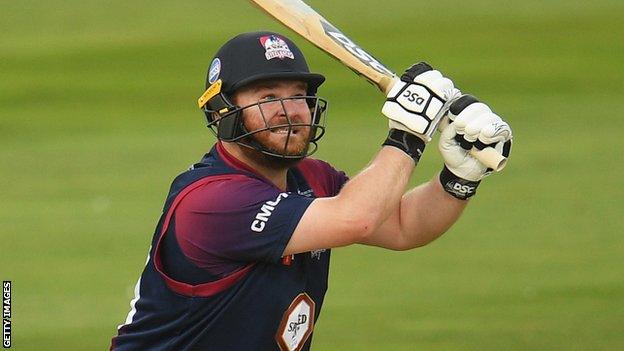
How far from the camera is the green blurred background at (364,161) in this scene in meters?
7.63

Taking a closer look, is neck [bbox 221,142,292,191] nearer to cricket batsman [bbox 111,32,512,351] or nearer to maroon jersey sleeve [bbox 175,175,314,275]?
cricket batsman [bbox 111,32,512,351]

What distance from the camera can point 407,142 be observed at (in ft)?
14.3

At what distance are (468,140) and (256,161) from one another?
26.8 inches

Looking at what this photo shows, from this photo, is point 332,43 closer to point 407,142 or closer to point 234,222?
point 407,142

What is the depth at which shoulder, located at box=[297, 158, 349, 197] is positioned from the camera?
15.9 ft

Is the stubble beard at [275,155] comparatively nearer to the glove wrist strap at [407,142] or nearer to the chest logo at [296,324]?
the glove wrist strap at [407,142]

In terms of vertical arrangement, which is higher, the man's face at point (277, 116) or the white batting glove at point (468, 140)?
the man's face at point (277, 116)

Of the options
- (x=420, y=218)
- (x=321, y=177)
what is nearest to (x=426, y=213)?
(x=420, y=218)

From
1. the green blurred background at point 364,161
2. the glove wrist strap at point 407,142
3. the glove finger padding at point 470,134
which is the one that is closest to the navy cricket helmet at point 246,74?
the glove wrist strap at point 407,142

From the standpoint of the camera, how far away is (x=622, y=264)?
833 cm

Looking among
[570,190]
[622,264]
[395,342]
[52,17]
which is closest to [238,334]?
[395,342]

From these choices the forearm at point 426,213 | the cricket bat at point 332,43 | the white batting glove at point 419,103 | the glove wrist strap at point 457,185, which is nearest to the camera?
the white batting glove at point 419,103

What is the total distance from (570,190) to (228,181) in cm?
558

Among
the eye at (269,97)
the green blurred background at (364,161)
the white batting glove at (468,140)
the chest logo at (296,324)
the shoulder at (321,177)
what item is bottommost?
the chest logo at (296,324)
